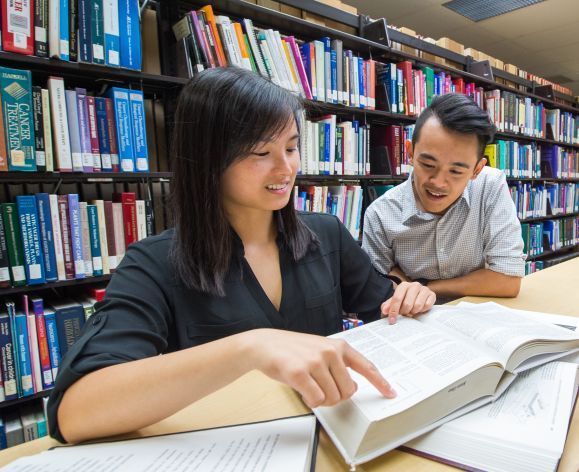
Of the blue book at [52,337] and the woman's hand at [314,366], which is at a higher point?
the woman's hand at [314,366]

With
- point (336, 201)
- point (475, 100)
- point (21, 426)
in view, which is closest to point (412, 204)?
point (336, 201)

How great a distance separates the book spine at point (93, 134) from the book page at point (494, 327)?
122 centimetres

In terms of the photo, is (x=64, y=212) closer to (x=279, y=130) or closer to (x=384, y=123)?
(x=279, y=130)

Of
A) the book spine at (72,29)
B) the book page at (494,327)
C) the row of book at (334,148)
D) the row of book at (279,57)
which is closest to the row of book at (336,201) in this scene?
the row of book at (334,148)

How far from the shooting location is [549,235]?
391 cm

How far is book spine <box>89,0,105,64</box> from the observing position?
136 centimetres

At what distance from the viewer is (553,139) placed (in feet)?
13.1

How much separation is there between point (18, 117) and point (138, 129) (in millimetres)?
376

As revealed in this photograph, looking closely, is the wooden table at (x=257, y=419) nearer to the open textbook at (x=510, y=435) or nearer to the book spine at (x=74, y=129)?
the open textbook at (x=510, y=435)

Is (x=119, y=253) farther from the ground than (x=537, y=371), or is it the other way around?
(x=119, y=253)

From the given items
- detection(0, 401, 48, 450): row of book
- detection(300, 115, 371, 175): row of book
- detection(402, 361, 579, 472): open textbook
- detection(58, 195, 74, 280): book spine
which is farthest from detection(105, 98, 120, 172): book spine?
detection(402, 361, 579, 472): open textbook

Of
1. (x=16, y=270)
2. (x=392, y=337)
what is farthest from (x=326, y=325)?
(x=16, y=270)

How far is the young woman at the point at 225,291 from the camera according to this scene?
1.67ft

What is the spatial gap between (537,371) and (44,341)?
1476mm
